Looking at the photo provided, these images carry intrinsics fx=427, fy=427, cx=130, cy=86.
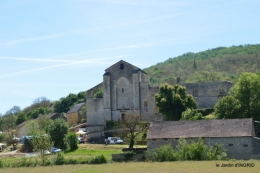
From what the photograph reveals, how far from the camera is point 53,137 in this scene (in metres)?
50.4

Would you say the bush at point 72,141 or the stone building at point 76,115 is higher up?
the stone building at point 76,115

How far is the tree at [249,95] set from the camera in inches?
1762

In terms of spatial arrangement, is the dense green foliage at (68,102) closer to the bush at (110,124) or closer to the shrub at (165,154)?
the bush at (110,124)

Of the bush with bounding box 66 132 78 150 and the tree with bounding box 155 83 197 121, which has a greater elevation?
the tree with bounding box 155 83 197 121

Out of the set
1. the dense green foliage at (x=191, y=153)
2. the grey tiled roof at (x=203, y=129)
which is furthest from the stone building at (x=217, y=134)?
the dense green foliage at (x=191, y=153)

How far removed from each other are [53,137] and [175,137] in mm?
17909

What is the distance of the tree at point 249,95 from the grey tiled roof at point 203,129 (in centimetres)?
769

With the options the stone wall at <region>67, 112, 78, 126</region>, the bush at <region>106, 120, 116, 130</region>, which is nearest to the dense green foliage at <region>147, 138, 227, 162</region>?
the bush at <region>106, 120, 116, 130</region>

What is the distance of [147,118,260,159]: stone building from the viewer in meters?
35.6

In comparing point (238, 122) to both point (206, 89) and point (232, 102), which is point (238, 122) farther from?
point (206, 89)

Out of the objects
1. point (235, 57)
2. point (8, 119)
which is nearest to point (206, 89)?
point (8, 119)

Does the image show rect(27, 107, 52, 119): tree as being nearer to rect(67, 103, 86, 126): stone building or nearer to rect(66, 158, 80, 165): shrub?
rect(67, 103, 86, 126): stone building

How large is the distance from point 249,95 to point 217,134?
10.5m

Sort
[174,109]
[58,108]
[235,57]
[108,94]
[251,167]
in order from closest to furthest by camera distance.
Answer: [251,167]
[174,109]
[108,94]
[58,108]
[235,57]
